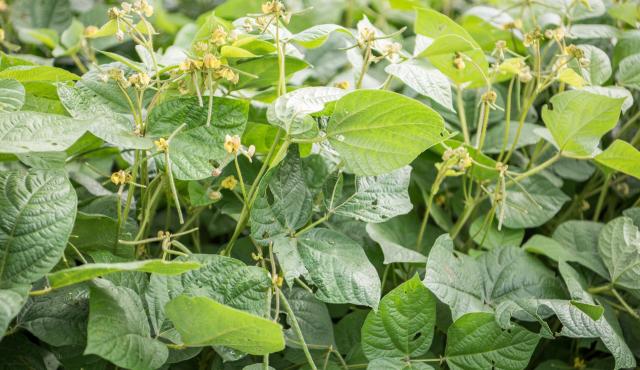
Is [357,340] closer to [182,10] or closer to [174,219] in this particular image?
[174,219]

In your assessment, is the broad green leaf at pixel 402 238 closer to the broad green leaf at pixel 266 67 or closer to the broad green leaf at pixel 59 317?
the broad green leaf at pixel 266 67

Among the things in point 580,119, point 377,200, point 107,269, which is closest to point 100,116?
point 107,269

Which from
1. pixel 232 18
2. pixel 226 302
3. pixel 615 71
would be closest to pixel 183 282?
pixel 226 302

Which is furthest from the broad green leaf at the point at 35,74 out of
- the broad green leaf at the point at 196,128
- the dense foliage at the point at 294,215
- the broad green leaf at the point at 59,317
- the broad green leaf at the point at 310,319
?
the broad green leaf at the point at 310,319

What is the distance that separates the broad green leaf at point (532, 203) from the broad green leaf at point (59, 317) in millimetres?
519

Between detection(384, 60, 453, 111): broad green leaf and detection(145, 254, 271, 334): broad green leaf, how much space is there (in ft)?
0.88

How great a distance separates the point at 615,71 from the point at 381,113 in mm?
556

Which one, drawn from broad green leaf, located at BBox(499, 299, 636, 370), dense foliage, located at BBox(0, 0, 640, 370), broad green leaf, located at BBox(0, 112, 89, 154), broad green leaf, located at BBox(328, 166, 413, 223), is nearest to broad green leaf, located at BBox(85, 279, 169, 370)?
dense foliage, located at BBox(0, 0, 640, 370)

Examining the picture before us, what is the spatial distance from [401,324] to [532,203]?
32cm

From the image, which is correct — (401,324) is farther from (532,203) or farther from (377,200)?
(532,203)

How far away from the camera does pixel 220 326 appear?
53 cm

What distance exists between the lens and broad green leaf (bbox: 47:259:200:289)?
497 millimetres

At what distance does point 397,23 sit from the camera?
1.28m

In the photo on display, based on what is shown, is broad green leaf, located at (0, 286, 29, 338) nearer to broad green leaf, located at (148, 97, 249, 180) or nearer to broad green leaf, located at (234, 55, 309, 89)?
broad green leaf, located at (148, 97, 249, 180)
